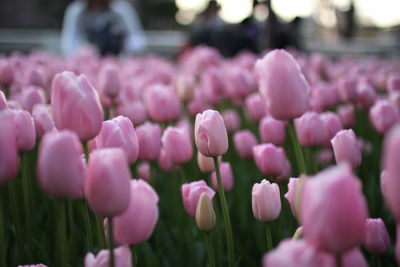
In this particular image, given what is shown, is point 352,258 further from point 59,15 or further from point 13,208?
point 59,15

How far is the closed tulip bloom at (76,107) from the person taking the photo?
776 mm

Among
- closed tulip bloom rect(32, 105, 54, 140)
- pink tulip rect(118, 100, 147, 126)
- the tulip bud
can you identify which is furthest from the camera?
pink tulip rect(118, 100, 147, 126)

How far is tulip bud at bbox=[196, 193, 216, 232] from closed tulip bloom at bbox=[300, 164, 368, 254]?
1.28 ft

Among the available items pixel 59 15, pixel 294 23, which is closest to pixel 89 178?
pixel 294 23

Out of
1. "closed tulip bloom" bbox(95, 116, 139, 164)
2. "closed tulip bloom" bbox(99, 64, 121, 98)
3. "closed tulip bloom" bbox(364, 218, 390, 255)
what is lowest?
"closed tulip bloom" bbox(364, 218, 390, 255)

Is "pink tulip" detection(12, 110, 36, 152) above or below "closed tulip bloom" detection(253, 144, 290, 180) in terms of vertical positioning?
above

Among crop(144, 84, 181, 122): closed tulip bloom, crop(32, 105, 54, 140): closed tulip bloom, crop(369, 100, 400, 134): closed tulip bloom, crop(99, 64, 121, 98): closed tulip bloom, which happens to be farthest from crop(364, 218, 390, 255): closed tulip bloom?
crop(99, 64, 121, 98): closed tulip bloom

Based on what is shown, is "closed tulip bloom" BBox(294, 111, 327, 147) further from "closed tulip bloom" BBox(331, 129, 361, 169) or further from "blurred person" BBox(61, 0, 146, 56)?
"blurred person" BBox(61, 0, 146, 56)

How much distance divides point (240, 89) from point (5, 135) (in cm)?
147

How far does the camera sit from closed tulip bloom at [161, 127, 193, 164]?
1236 mm

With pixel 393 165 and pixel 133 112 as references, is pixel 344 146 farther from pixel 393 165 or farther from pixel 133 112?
pixel 133 112

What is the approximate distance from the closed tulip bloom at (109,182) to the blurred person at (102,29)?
406 cm

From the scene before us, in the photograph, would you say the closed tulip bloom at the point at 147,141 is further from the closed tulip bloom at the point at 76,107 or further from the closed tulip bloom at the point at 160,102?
the closed tulip bloom at the point at 76,107

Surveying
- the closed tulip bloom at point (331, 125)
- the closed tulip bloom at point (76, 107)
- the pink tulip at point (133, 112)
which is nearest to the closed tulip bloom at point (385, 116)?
the closed tulip bloom at point (331, 125)
